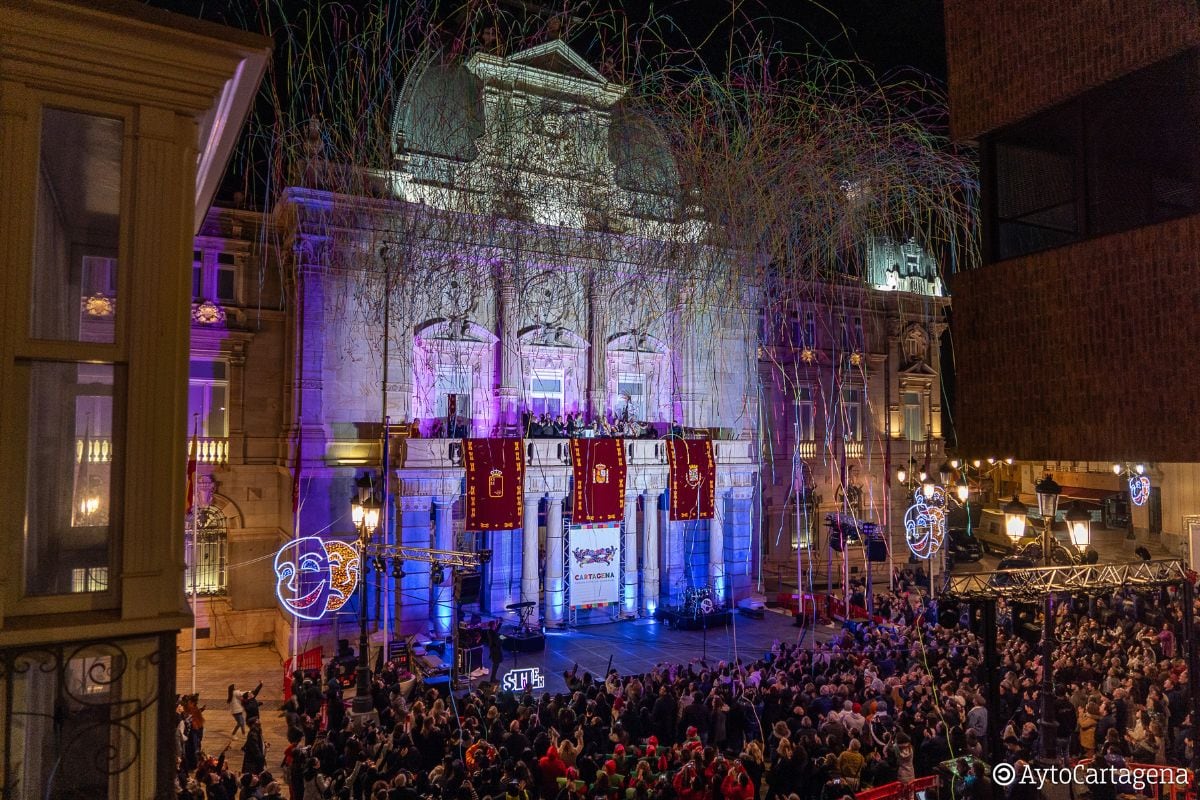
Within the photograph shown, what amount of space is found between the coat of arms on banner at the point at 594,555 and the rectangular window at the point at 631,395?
527 centimetres

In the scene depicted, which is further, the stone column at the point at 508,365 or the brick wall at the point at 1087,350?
the stone column at the point at 508,365

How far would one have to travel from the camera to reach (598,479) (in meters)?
23.6

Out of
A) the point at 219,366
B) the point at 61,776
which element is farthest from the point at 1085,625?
the point at 219,366

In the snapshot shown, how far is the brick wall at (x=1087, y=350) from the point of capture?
8.13 m

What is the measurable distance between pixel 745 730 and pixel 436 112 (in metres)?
18.5

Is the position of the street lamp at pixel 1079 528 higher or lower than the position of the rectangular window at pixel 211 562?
higher

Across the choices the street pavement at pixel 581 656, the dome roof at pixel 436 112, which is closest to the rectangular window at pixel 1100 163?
the street pavement at pixel 581 656

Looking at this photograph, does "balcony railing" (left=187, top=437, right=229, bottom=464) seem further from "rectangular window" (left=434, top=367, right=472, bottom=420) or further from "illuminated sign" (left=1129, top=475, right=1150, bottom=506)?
"illuminated sign" (left=1129, top=475, right=1150, bottom=506)

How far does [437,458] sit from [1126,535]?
31.7 m

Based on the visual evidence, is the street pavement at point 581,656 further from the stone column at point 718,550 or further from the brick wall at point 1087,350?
the brick wall at point 1087,350

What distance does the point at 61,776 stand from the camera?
4008mm

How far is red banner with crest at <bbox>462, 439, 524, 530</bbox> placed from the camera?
2130 centimetres

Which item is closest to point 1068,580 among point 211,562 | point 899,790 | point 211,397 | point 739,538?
point 899,790

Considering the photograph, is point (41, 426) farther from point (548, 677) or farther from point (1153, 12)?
point (548, 677)
